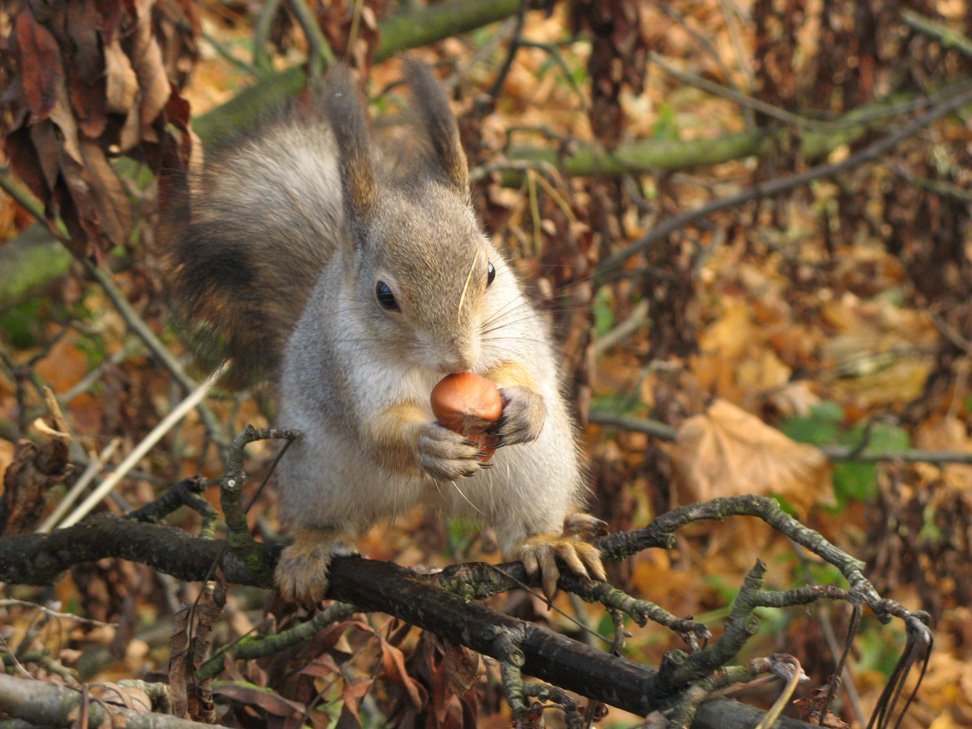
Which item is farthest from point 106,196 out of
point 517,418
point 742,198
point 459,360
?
point 742,198

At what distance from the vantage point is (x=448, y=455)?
132 centimetres

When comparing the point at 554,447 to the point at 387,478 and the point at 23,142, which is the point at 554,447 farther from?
the point at 23,142

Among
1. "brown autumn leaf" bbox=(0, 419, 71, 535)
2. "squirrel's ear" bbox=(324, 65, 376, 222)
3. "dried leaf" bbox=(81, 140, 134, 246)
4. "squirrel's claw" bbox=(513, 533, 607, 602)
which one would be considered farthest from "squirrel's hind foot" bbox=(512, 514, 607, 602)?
"dried leaf" bbox=(81, 140, 134, 246)

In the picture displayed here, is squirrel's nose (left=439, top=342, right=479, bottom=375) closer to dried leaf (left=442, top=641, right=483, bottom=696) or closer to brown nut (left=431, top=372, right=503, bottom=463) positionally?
brown nut (left=431, top=372, right=503, bottom=463)

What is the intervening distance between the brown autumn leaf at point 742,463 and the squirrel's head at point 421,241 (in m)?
0.83

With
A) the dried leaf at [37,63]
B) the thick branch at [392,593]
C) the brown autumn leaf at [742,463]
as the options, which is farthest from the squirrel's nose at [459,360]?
the brown autumn leaf at [742,463]

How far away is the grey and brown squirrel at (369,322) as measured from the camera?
142 centimetres

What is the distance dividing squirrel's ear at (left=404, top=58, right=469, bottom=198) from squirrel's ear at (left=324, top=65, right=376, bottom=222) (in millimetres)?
96

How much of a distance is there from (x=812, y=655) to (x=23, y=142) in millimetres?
1967

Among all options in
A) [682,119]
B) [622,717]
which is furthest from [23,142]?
[682,119]

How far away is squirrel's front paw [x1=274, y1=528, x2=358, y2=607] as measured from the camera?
143 cm

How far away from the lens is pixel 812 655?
7.14 feet

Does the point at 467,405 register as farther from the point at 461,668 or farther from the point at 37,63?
the point at 37,63

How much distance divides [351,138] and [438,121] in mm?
158
